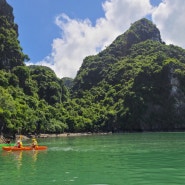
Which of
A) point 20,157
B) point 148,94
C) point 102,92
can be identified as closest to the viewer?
point 20,157

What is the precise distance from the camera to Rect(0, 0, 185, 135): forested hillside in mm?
103188

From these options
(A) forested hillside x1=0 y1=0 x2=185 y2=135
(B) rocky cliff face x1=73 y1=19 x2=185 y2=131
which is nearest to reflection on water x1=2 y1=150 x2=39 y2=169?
(A) forested hillside x1=0 y1=0 x2=185 y2=135

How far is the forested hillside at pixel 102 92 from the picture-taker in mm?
103188

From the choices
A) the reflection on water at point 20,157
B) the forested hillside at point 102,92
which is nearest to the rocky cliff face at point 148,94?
the forested hillside at point 102,92

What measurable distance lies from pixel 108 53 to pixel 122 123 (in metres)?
69.5

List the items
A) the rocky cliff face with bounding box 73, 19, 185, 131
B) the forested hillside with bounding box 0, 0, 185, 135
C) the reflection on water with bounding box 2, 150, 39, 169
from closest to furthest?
the reflection on water with bounding box 2, 150, 39, 169 < the forested hillside with bounding box 0, 0, 185, 135 < the rocky cliff face with bounding box 73, 19, 185, 131

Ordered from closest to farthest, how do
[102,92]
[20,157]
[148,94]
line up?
[20,157]
[148,94]
[102,92]

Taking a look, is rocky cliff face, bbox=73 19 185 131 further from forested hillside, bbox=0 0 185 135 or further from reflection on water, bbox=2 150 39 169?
reflection on water, bbox=2 150 39 169

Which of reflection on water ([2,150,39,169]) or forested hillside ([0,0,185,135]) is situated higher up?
forested hillside ([0,0,185,135])

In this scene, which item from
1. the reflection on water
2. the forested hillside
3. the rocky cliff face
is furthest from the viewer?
the rocky cliff face

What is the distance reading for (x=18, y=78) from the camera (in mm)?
102562

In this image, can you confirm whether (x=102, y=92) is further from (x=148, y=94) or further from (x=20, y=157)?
(x=20, y=157)

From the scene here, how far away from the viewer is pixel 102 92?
6088 inches

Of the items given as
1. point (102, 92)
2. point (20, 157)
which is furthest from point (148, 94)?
point (20, 157)
